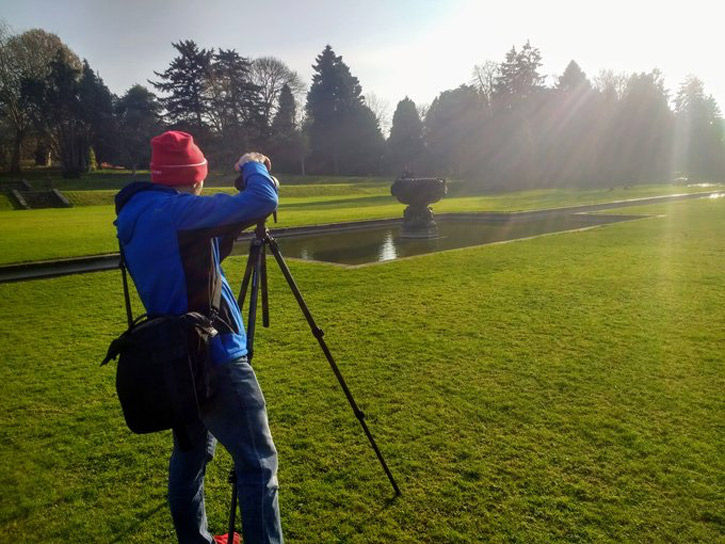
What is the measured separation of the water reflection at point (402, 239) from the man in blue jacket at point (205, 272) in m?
8.50

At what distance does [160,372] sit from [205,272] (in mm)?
419

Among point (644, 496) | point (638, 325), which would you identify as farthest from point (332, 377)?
point (638, 325)

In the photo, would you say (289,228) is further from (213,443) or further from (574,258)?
(213,443)

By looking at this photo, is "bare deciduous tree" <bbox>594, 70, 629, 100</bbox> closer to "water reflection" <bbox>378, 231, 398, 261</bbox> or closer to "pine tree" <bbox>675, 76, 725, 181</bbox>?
"pine tree" <bbox>675, 76, 725, 181</bbox>

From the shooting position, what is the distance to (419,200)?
1437cm

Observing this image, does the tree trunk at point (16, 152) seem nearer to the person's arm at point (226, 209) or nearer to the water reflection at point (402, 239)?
the water reflection at point (402, 239)

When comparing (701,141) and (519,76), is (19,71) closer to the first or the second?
(519,76)

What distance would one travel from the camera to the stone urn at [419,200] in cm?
1420

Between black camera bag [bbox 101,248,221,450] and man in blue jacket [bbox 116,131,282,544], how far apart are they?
5.0 inches

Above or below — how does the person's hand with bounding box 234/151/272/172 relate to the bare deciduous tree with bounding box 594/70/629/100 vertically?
below

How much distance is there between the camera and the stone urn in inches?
559

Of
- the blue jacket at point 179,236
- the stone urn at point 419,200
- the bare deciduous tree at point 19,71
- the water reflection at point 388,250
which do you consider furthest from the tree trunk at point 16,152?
the blue jacket at point 179,236

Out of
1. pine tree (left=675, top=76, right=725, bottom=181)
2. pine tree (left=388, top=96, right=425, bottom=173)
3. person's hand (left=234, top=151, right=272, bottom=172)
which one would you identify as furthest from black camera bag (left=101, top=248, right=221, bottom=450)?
pine tree (left=675, top=76, right=725, bottom=181)

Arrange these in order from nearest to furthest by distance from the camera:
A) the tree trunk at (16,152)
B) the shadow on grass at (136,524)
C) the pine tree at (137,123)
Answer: the shadow on grass at (136,524) → the tree trunk at (16,152) → the pine tree at (137,123)
